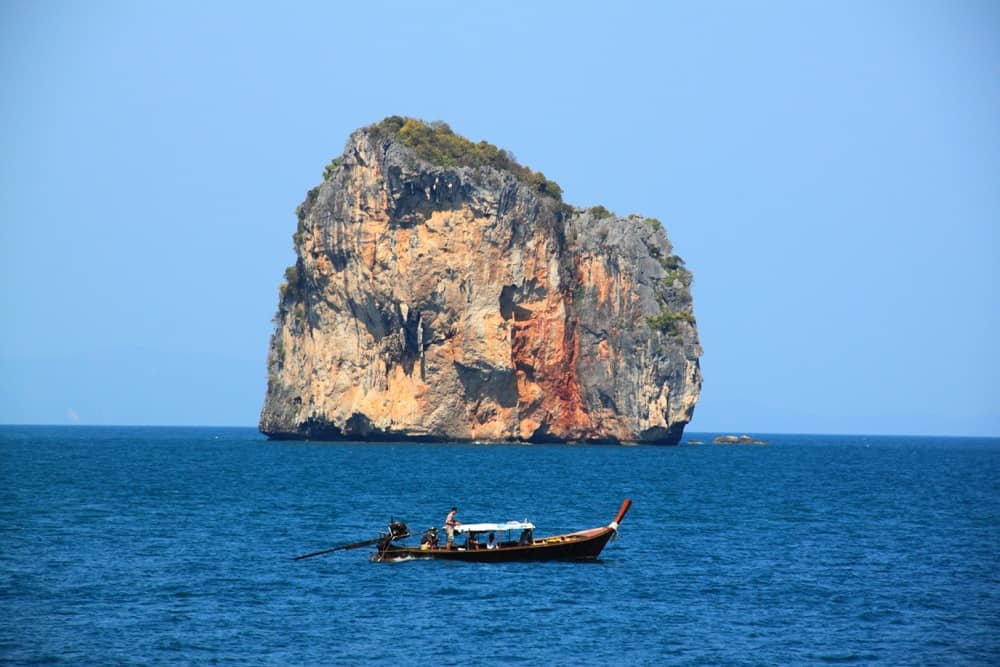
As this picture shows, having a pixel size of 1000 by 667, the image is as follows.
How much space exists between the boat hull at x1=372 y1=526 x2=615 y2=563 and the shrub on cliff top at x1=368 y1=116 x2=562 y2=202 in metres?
61.1

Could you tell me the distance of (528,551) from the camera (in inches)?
1510

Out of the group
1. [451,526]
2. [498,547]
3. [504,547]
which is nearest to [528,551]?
[504,547]

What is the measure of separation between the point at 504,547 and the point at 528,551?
750mm

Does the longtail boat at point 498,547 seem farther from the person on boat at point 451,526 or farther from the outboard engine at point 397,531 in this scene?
the person on boat at point 451,526

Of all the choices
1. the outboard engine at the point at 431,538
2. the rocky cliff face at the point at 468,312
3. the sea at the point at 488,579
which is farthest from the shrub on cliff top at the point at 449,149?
the outboard engine at the point at 431,538

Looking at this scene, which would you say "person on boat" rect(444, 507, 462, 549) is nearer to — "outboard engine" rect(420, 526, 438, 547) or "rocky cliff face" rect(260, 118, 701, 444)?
"outboard engine" rect(420, 526, 438, 547)

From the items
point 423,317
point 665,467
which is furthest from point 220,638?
point 423,317

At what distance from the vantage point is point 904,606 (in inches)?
1254

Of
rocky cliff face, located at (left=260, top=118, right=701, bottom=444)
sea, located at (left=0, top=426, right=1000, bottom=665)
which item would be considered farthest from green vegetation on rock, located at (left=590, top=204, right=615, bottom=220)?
sea, located at (left=0, top=426, right=1000, bottom=665)

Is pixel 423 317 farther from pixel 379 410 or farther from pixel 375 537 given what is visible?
pixel 375 537

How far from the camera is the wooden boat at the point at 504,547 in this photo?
1502 inches

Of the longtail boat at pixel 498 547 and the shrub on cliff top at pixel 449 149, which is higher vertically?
the shrub on cliff top at pixel 449 149

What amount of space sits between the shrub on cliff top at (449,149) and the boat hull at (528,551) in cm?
6110

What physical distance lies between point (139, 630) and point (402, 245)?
69.6 meters
